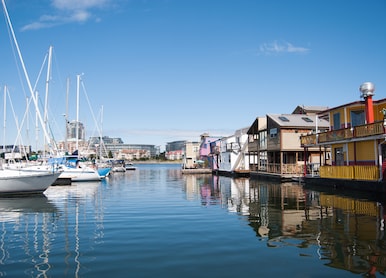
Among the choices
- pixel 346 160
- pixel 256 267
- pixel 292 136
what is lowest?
pixel 256 267

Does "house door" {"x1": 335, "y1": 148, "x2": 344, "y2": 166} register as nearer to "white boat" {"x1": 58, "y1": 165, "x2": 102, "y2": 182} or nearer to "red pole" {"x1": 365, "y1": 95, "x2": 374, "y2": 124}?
"red pole" {"x1": 365, "y1": 95, "x2": 374, "y2": 124}

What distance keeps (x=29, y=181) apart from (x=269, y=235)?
21979 millimetres

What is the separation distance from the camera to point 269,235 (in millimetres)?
12992

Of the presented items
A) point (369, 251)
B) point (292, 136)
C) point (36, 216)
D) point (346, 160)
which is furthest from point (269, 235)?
point (292, 136)

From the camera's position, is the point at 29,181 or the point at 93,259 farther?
the point at 29,181

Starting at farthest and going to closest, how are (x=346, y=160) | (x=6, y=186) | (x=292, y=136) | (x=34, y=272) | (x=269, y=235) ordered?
(x=292, y=136) → (x=346, y=160) → (x=6, y=186) → (x=269, y=235) → (x=34, y=272)

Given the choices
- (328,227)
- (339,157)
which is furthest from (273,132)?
(328,227)

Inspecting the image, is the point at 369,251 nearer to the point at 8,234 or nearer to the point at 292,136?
the point at 8,234

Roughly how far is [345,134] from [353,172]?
3574mm

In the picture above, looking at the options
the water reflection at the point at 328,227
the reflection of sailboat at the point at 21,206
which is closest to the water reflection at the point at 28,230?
the reflection of sailboat at the point at 21,206

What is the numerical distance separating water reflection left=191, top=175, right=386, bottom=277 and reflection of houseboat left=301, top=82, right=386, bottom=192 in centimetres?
347

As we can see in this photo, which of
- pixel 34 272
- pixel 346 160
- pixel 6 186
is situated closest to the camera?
pixel 34 272

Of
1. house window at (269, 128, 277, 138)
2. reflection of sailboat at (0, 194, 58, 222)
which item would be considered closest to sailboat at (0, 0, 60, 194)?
reflection of sailboat at (0, 194, 58, 222)

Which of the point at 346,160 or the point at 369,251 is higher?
the point at 346,160
